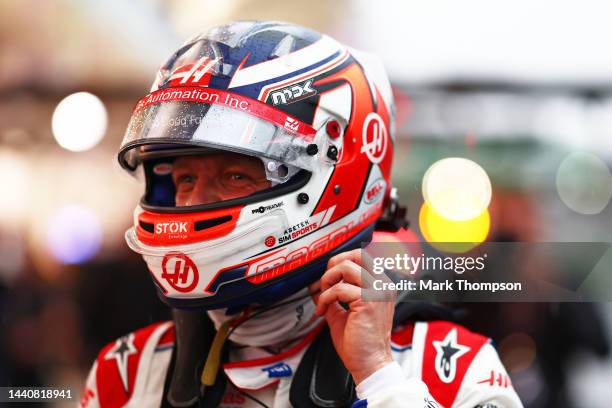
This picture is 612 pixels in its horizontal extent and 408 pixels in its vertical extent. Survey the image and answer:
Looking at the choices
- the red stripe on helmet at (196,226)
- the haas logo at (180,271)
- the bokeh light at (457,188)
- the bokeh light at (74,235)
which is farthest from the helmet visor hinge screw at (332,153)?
the bokeh light at (74,235)

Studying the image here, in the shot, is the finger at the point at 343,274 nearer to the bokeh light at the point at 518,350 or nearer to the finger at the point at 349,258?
the finger at the point at 349,258

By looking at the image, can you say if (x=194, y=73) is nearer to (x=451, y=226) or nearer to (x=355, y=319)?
(x=355, y=319)

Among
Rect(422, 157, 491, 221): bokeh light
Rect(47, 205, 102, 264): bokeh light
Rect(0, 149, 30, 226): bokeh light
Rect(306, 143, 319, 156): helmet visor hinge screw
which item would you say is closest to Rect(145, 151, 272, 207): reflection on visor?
Rect(306, 143, 319, 156): helmet visor hinge screw

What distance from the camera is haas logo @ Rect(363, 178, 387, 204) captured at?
1.68 m

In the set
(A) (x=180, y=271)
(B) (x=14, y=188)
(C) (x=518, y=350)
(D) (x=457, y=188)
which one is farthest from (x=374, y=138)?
(B) (x=14, y=188)

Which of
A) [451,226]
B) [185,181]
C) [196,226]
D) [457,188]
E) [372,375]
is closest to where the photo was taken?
[372,375]

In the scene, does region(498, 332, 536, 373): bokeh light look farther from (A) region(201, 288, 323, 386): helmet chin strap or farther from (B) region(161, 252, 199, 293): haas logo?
(B) region(161, 252, 199, 293): haas logo

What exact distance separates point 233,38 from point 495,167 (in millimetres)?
2098

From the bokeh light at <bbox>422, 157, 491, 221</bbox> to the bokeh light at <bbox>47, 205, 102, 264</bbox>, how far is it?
164cm

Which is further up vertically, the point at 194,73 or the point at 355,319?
the point at 194,73

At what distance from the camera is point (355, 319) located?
1.36 m

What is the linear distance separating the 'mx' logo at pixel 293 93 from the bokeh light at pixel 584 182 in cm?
158

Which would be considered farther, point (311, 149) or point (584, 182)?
point (584, 182)

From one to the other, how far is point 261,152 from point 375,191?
36 cm
